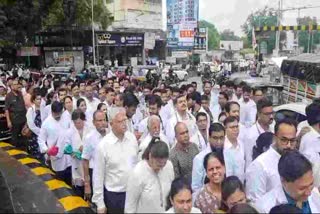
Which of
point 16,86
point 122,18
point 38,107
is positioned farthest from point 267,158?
point 122,18

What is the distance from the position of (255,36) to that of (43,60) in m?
15.7

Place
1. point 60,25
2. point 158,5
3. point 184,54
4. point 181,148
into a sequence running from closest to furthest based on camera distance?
point 181,148 < point 60,25 < point 184,54 < point 158,5

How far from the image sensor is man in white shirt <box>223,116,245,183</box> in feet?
15.1

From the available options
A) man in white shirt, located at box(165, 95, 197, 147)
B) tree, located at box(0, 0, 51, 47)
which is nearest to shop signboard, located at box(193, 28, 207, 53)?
tree, located at box(0, 0, 51, 47)

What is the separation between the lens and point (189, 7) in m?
46.5

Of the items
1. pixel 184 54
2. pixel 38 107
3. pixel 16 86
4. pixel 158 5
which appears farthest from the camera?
pixel 158 5

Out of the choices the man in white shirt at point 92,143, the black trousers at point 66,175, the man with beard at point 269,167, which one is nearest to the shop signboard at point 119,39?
the black trousers at point 66,175

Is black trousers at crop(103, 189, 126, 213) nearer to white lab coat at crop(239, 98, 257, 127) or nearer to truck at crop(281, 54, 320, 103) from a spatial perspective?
white lab coat at crop(239, 98, 257, 127)

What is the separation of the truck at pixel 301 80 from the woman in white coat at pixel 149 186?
9.13m

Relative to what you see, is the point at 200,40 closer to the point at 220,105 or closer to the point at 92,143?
the point at 220,105

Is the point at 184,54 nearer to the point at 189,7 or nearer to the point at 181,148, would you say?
the point at 189,7

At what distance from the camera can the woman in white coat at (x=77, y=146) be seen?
583 centimetres

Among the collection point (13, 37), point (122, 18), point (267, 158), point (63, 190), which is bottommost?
point (63, 190)

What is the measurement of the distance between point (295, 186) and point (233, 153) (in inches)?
66.3
